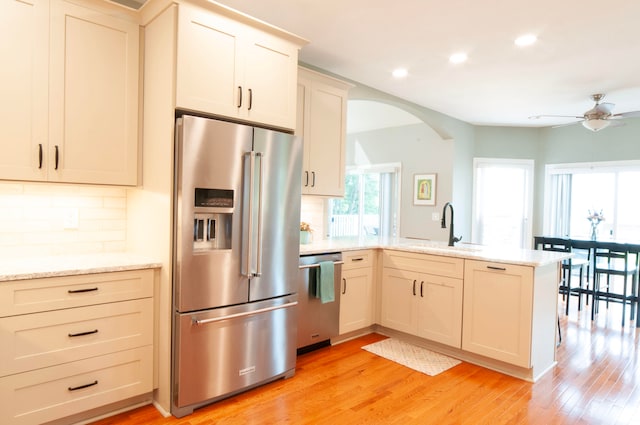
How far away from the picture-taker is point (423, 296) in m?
3.50

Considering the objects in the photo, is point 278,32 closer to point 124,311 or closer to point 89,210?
point 89,210

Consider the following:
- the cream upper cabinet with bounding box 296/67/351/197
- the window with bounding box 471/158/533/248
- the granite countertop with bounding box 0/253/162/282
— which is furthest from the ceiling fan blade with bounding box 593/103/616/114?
the granite countertop with bounding box 0/253/162/282

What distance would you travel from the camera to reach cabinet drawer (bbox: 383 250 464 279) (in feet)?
10.8

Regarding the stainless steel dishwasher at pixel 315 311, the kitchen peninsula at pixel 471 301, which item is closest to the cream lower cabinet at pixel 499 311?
the kitchen peninsula at pixel 471 301

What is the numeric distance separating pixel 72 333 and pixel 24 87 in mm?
1373

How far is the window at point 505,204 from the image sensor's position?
677 centimetres

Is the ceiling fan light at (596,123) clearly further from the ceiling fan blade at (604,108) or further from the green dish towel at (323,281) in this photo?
the green dish towel at (323,281)

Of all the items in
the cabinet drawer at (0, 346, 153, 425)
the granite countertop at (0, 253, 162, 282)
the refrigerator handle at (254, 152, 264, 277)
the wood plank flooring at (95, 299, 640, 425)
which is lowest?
the wood plank flooring at (95, 299, 640, 425)

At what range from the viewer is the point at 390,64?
12.9 ft

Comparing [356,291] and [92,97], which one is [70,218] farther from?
[356,291]

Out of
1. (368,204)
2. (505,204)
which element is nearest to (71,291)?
(368,204)

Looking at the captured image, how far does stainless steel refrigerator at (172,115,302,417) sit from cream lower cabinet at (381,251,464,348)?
1.23 metres

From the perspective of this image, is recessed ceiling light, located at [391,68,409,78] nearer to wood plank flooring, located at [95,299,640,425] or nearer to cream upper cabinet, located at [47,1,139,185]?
cream upper cabinet, located at [47,1,139,185]

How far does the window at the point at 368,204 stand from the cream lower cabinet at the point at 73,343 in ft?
15.0
